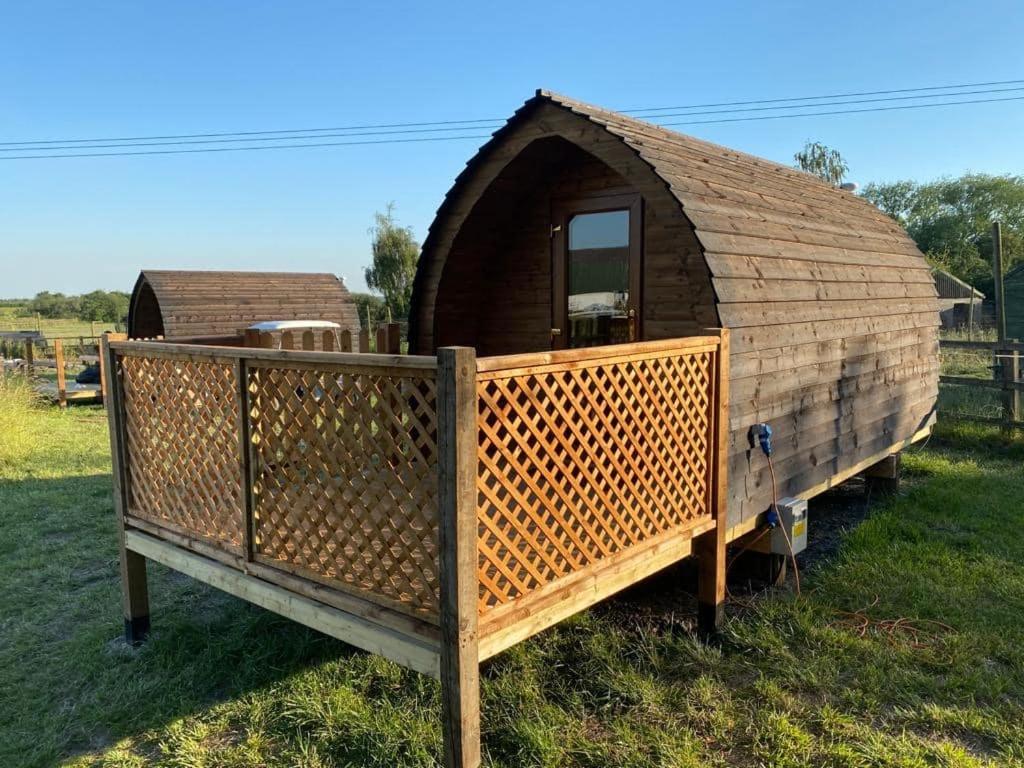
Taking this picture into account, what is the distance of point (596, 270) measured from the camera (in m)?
5.91

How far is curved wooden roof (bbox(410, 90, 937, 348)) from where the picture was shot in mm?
4590

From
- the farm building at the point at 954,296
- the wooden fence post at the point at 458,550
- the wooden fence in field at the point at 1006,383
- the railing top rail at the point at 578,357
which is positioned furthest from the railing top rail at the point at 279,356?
the farm building at the point at 954,296

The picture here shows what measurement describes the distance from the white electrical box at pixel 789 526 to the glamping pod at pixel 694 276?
0.14 m

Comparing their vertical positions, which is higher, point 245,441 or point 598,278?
point 598,278

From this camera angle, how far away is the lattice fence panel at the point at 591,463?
2998 mm

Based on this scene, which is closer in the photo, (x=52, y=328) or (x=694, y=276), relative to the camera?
(x=694, y=276)

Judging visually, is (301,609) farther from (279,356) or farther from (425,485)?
(279,356)

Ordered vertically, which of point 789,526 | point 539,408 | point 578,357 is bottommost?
point 789,526

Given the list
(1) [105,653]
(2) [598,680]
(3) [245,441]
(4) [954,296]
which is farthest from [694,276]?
(4) [954,296]

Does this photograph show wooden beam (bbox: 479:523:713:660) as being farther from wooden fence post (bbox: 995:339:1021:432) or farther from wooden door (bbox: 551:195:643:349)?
wooden fence post (bbox: 995:339:1021:432)

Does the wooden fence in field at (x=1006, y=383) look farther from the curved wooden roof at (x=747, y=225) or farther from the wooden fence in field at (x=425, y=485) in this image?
the wooden fence in field at (x=425, y=485)

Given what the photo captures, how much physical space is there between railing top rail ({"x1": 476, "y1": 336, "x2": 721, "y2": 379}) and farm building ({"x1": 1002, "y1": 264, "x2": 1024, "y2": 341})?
19.6m

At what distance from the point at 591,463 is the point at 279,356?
5.35ft

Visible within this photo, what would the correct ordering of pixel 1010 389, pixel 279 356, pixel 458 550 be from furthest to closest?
pixel 1010 389 → pixel 279 356 → pixel 458 550
